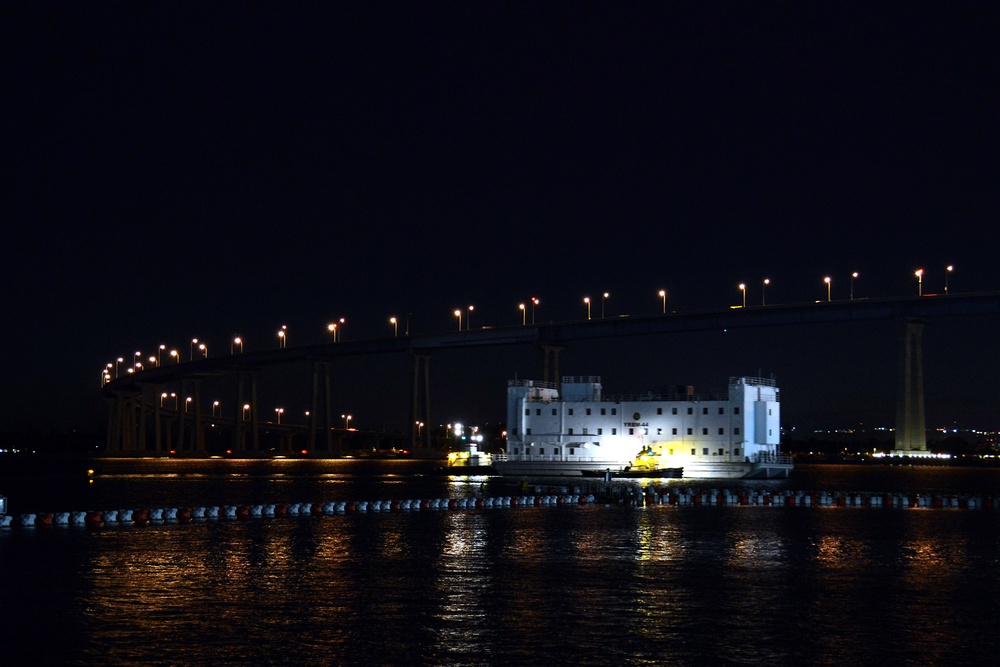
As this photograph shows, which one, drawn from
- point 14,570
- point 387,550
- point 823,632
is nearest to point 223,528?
point 387,550

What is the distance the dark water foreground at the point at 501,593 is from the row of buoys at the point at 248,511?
2701mm

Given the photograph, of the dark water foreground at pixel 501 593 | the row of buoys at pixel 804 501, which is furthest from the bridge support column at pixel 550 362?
the dark water foreground at pixel 501 593

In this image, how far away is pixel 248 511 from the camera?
53.8 metres

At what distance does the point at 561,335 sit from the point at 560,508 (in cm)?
9321

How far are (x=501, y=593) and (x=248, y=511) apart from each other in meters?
27.0

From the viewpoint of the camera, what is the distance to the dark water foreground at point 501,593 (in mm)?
22422

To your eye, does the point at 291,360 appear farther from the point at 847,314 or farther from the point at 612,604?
the point at 612,604

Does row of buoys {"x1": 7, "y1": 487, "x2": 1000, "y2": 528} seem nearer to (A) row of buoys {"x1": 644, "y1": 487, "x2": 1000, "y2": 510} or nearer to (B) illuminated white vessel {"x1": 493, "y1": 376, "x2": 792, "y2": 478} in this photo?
(A) row of buoys {"x1": 644, "y1": 487, "x2": 1000, "y2": 510}

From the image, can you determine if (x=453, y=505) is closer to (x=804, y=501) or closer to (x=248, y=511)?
(x=248, y=511)

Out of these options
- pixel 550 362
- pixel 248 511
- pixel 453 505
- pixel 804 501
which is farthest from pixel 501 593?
pixel 550 362

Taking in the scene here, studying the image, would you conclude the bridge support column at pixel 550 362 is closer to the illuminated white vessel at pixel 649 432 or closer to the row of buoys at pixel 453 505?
the illuminated white vessel at pixel 649 432

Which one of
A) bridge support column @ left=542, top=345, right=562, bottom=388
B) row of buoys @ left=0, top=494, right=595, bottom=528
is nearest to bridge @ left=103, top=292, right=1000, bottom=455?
→ bridge support column @ left=542, top=345, right=562, bottom=388

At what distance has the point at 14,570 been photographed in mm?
33219

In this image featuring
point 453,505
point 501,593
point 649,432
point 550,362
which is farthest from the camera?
point 550,362
